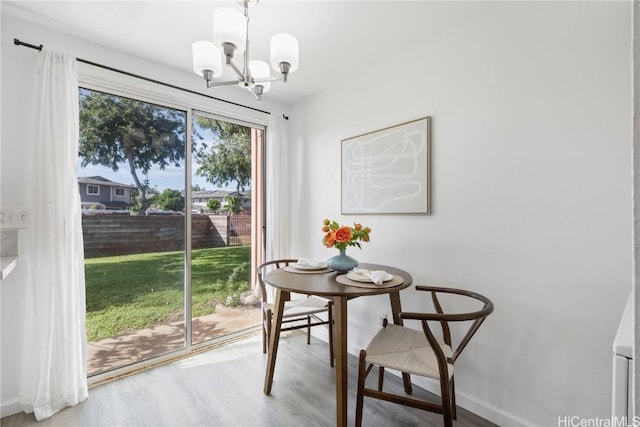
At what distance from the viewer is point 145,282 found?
8.00ft

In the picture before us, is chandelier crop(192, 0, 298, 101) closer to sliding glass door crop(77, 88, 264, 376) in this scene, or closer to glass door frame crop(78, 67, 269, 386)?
glass door frame crop(78, 67, 269, 386)

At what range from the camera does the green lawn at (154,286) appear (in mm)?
2223

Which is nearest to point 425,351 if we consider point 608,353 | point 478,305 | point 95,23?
point 478,305

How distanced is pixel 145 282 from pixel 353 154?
7.03 ft

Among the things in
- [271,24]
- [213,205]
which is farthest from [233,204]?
[271,24]

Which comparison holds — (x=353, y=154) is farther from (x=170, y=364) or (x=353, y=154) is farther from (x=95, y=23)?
(x=170, y=364)

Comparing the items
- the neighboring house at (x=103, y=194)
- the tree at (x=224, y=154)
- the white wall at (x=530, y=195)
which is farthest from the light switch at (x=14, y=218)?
the white wall at (x=530, y=195)

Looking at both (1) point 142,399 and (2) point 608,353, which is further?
(1) point 142,399

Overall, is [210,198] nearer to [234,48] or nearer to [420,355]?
[234,48]

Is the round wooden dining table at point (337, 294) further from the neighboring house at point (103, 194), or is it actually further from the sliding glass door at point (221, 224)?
the neighboring house at point (103, 194)

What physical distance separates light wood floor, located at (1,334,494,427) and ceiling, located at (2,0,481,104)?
243cm

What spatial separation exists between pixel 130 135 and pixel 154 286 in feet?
4.27

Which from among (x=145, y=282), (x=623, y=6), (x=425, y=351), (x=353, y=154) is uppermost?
(x=623, y=6)

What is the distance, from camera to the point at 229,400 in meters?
1.92
